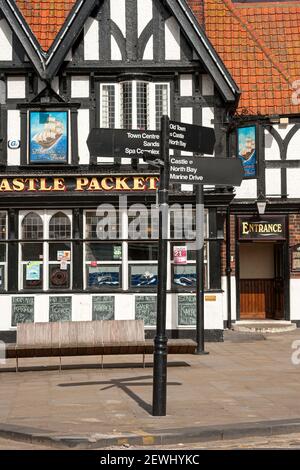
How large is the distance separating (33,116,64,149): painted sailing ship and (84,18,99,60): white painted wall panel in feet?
6.00

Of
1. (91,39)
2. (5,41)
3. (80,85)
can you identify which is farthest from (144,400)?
(5,41)


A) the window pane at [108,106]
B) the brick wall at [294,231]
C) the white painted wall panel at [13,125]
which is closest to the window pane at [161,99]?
the window pane at [108,106]

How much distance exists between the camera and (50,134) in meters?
19.3

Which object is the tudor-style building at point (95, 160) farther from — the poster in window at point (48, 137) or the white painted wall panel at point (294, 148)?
the white painted wall panel at point (294, 148)

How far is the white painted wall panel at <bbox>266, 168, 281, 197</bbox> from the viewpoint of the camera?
22.7 m

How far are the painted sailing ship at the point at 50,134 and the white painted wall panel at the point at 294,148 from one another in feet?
23.6

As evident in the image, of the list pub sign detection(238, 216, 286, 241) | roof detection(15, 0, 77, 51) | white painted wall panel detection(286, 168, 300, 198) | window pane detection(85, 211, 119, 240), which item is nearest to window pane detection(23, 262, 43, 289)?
window pane detection(85, 211, 119, 240)

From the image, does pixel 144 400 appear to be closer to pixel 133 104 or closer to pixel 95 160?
pixel 95 160

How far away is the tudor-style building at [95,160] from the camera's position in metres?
19.0

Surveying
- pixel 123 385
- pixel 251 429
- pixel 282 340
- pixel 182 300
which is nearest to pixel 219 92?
pixel 182 300

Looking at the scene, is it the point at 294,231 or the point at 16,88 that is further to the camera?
the point at 294,231

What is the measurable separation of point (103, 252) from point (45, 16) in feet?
22.2

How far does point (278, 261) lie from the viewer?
925 inches

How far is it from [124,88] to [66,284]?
16.8 feet
